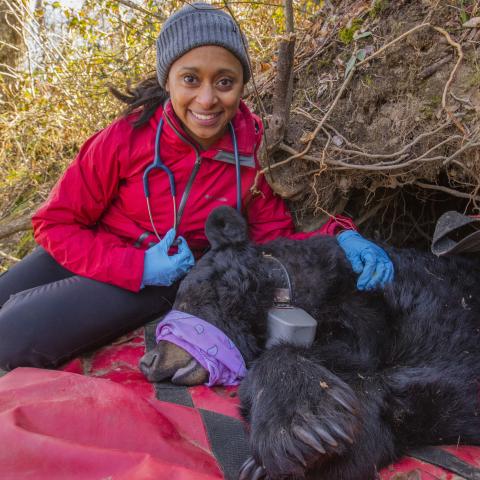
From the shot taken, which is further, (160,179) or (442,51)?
(160,179)

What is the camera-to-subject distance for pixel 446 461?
6.08 ft

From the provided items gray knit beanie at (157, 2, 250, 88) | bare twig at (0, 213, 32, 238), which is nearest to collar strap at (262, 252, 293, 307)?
gray knit beanie at (157, 2, 250, 88)

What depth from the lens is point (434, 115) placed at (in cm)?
268

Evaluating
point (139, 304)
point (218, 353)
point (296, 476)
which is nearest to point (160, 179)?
point (139, 304)

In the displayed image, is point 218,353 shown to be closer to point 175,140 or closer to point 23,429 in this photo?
point 23,429

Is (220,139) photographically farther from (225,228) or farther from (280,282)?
(280,282)

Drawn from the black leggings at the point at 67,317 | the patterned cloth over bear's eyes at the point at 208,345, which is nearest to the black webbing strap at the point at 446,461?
the patterned cloth over bear's eyes at the point at 208,345

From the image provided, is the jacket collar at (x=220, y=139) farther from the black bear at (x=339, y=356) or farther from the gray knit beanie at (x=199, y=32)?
the black bear at (x=339, y=356)

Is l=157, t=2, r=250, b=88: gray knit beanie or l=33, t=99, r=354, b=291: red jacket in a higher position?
l=157, t=2, r=250, b=88: gray knit beanie

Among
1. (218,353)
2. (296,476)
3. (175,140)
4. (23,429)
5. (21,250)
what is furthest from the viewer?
(21,250)

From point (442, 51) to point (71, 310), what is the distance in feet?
8.19

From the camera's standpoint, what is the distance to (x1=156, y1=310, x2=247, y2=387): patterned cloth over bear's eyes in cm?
219

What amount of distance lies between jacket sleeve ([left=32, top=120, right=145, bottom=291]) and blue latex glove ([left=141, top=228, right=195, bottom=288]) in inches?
2.0

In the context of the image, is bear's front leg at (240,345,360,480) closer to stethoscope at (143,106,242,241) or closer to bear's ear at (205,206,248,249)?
bear's ear at (205,206,248,249)
